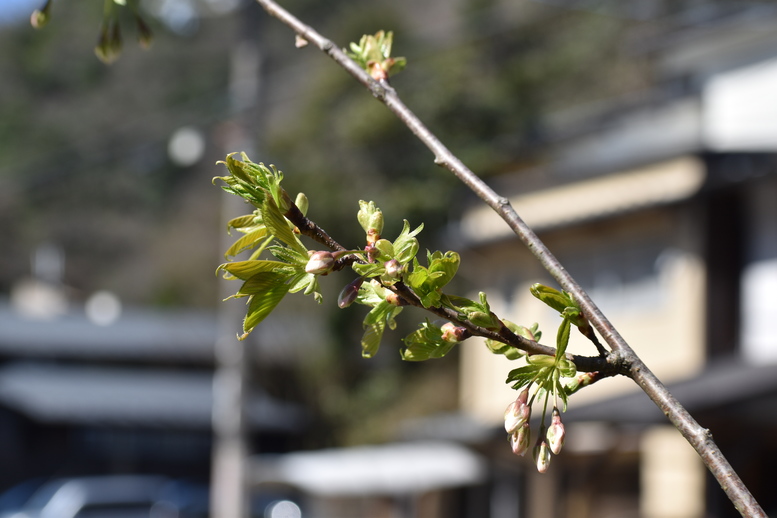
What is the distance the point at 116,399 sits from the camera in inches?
928

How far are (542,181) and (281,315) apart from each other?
1166cm

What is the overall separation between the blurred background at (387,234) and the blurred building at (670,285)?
4 centimetres

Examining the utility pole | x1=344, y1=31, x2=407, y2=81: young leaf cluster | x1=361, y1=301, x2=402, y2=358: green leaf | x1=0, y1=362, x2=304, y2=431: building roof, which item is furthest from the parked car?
x1=361, y1=301, x2=402, y2=358: green leaf

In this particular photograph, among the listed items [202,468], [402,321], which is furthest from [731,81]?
[202,468]

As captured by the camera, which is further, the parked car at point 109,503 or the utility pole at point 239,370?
the parked car at point 109,503

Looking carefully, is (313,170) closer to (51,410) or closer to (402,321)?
(402,321)

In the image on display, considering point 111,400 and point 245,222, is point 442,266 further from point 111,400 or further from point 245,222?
point 111,400

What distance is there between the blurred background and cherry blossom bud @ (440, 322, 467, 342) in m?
5.23

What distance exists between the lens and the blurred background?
10844 mm

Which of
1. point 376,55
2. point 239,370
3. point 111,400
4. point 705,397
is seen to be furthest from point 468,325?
point 111,400

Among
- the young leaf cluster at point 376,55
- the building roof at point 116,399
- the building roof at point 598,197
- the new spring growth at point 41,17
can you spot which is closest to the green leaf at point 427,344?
the young leaf cluster at point 376,55

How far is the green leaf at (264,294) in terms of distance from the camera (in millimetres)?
950

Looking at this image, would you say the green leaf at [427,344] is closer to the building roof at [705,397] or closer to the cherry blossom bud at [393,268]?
the cherry blossom bud at [393,268]

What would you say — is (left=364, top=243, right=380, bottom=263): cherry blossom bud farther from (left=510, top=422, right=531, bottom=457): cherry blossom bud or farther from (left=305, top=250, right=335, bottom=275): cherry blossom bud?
(left=510, top=422, right=531, bottom=457): cherry blossom bud
